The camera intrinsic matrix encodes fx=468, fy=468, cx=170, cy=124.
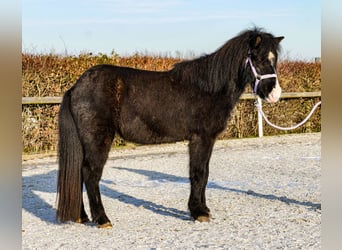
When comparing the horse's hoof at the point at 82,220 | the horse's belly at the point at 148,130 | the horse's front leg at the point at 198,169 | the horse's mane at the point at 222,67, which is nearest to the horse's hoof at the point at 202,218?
the horse's front leg at the point at 198,169

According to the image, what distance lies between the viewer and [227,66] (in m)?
5.42

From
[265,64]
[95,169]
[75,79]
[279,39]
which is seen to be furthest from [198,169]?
[75,79]

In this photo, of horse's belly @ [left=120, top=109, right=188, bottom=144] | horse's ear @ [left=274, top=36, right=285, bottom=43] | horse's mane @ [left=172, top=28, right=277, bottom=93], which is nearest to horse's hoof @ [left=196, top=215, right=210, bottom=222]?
horse's belly @ [left=120, top=109, right=188, bottom=144]

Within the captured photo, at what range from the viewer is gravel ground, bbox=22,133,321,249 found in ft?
15.3

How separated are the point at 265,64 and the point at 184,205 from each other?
2.23 m

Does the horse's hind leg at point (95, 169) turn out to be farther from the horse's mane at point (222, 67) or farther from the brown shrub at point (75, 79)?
the brown shrub at point (75, 79)

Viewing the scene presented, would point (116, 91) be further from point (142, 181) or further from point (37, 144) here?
point (37, 144)

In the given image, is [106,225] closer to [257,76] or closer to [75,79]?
[257,76]

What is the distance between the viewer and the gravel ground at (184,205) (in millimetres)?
4656

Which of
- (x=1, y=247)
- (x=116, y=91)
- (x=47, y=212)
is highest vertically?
(x=116, y=91)

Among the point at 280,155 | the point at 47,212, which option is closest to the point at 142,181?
the point at 47,212

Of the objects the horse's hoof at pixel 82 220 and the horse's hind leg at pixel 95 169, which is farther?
the horse's hoof at pixel 82 220

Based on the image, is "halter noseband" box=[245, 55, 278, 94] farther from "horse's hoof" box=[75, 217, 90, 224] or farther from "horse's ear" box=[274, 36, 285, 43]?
"horse's hoof" box=[75, 217, 90, 224]

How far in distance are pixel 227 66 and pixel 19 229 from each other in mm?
4178
